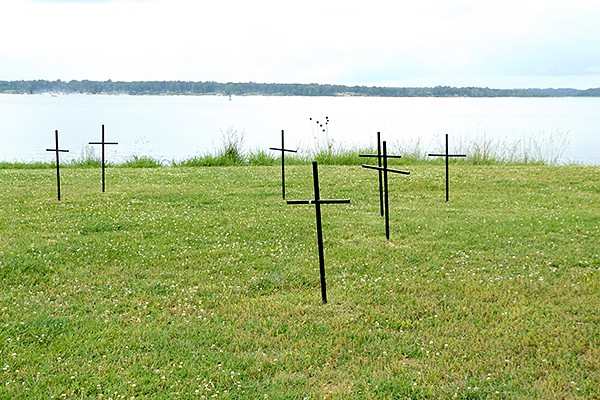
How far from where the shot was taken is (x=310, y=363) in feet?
17.0

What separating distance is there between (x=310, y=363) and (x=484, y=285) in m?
2.63

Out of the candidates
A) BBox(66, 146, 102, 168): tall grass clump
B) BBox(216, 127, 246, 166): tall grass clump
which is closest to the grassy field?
BBox(66, 146, 102, 168): tall grass clump

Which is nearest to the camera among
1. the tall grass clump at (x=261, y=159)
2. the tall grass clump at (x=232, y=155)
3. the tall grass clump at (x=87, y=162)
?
the tall grass clump at (x=87, y=162)

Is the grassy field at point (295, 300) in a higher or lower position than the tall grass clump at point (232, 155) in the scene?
lower

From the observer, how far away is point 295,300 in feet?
21.7

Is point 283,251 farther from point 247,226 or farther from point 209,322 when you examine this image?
point 209,322

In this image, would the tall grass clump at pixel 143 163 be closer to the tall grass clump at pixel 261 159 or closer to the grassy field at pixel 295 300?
the tall grass clump at pixel 261 159

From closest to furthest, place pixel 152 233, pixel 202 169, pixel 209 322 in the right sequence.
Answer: pixel 209 322, pixel 152 233, pixel 202 169

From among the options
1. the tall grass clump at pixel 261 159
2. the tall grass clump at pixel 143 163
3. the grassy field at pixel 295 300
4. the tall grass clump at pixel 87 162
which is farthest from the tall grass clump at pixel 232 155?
the grassy field at pixel 295 300

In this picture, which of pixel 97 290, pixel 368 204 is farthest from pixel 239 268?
pixel 368 204

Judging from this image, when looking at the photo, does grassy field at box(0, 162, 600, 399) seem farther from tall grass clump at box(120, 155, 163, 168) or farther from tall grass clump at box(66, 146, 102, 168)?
tall grass clump at box(120, 155, 163, 168)

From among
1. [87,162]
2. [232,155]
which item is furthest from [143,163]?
[232,155]

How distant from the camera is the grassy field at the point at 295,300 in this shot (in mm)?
4918

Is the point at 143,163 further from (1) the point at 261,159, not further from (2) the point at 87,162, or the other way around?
(1) the point at 261,159
